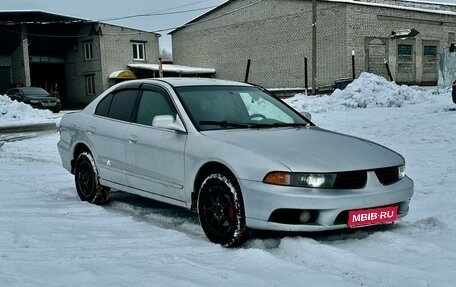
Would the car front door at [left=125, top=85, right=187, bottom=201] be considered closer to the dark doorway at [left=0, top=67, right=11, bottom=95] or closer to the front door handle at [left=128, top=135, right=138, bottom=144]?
the front door handle at [left=128, top=135, right=138, bottom=144]

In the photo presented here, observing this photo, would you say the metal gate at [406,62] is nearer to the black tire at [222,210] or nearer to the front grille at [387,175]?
the front grille at [387,175]

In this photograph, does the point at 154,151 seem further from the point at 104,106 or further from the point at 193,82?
the point at 104,106

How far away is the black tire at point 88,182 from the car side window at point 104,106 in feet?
1.66

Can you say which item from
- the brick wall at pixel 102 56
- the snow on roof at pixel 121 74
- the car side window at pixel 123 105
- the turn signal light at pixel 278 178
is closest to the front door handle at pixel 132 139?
the car side window at pixel 123 105

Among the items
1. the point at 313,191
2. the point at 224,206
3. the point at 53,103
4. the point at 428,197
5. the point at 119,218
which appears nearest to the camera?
the point at 313,191

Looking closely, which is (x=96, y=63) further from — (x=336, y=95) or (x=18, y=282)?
(x=18, y=282)

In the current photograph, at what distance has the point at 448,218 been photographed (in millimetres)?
Result: 5129

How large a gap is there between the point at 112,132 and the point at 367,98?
43.5ft

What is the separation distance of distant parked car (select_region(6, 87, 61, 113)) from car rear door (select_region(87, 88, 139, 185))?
21.5m

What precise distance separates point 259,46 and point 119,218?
3287 cm

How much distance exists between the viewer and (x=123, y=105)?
6.02m

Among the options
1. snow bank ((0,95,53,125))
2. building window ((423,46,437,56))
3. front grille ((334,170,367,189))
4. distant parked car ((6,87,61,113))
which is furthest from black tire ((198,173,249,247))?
building window ((423,46,437,56))

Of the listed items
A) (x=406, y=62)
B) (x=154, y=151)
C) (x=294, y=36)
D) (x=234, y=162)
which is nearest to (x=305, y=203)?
(x=234, y=162)

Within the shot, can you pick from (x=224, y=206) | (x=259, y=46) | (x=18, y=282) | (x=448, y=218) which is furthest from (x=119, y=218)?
(x=259, y=46)
